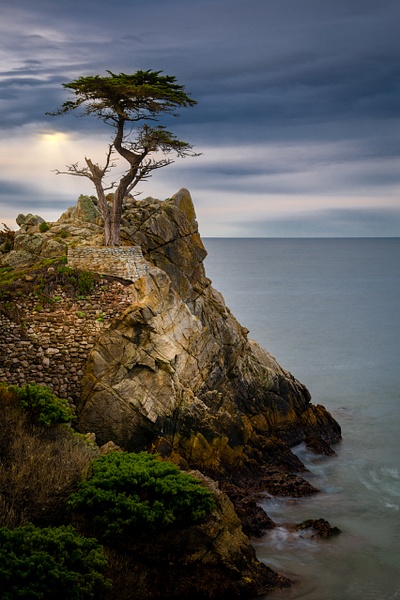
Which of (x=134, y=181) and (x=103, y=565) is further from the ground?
(x=134, y=181)

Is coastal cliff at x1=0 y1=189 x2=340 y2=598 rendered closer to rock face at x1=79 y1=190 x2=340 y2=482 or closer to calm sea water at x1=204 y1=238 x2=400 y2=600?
Result: rock face at x1=79 y1=190 x2=340 y2=482

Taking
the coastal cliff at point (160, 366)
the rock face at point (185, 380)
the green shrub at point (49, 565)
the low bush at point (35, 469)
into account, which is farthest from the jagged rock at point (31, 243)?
the green shrub at point (49, 565)

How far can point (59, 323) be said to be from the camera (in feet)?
80.1

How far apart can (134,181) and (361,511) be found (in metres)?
17.7

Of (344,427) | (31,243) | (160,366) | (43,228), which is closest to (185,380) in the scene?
(160,366)

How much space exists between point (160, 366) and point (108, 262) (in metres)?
5.21

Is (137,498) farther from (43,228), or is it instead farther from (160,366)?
(43,228)

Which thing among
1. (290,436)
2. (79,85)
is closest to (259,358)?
(290,436)

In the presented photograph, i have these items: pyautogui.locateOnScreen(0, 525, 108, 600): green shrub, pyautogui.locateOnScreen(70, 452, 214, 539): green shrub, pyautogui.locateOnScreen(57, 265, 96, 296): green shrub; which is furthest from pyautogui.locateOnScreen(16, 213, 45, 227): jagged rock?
pyautogui.locateOnScreen(0, 525, 108, 600): green shrub

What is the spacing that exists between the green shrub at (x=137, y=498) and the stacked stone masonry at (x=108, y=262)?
10.6 m

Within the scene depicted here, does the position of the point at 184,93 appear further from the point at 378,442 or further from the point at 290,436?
the point at 378,442

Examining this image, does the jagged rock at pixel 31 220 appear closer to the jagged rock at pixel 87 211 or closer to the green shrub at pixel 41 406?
the jagged rock at pixel 87 211

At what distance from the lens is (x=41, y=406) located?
19.7m

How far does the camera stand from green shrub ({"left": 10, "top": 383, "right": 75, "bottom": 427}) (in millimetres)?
19312
